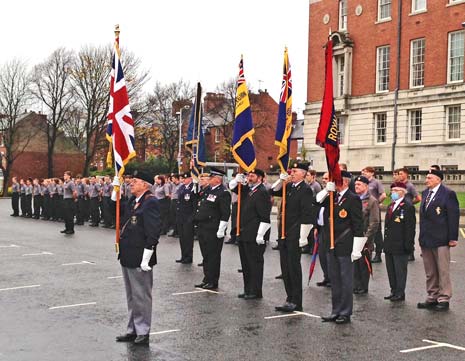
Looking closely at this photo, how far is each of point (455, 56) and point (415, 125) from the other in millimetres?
4955

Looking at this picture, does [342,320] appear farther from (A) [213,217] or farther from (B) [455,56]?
(B) [455,56]

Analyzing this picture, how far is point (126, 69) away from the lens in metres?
58.1

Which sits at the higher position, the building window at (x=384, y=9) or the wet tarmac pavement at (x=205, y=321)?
the building window at (x=384, y=9)

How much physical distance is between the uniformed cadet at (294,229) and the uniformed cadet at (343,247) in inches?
24.0

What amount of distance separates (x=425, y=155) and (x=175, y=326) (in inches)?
1386

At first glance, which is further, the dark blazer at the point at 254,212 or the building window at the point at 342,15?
the building window at the point at 342,15

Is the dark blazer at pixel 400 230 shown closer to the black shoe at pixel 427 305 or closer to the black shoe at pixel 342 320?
the black shoe at pixel 427 305

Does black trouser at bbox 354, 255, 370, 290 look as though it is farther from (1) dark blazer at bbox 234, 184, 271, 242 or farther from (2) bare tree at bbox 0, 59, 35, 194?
(2) bare tree at bbox 0, 59, 35, 194

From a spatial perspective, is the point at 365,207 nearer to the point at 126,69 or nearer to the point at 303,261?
the point at 303,261

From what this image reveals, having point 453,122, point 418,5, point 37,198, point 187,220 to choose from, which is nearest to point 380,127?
point 453,122

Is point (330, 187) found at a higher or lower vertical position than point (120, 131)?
lower

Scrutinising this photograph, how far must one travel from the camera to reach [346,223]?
875cm

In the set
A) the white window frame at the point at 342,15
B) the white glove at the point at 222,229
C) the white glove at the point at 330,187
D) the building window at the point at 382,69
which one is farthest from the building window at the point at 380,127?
the white glove at the point at 330,187

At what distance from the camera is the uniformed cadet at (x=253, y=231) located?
10.1 meters
